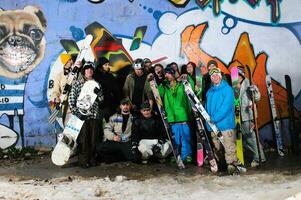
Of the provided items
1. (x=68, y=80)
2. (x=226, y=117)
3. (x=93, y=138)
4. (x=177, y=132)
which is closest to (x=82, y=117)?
(x=93, y=138)

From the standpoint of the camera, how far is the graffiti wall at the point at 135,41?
9.19m

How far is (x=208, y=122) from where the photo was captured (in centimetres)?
741

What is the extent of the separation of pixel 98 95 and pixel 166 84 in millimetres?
1328

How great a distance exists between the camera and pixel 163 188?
6391 millimetres

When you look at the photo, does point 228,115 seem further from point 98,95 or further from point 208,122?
point 98,95

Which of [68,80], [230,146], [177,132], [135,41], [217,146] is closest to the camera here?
[230,146]

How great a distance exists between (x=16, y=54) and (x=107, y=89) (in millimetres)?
2376

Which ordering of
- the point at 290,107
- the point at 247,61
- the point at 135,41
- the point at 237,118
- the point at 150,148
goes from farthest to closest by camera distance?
the point at 135,41 < the point at 247,61 < the point at 290,107 < the point at 150,148 < the point at 237,118

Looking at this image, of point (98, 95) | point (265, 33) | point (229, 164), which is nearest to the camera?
point (229, 164)

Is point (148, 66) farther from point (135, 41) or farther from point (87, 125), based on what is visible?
point (87, 125)

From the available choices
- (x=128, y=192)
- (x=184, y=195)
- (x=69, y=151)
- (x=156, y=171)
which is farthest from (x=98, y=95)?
(x=184, y=195)

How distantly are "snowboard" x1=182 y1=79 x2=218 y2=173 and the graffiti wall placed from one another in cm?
157

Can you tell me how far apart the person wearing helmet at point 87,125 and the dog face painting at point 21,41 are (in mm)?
1904

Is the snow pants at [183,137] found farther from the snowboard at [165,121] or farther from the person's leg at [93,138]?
the person's leg at [93,138]
